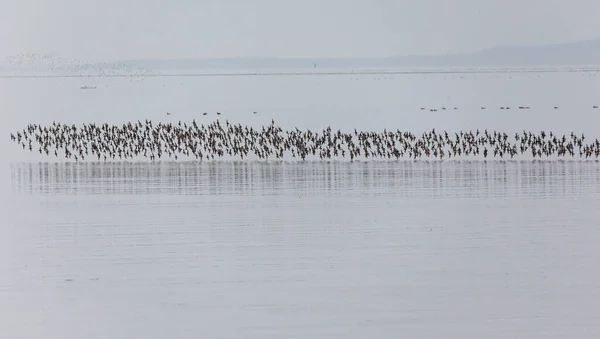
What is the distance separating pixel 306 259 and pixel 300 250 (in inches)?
36.6

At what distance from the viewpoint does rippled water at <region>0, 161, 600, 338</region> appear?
1503 cm

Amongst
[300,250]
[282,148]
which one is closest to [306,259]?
[300,250]

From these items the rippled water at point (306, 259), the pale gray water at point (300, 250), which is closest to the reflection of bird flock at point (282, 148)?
the pale gray water at point (300, 250)

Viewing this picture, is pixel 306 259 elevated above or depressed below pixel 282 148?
below

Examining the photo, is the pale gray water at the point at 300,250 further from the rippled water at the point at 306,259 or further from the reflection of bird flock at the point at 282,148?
the reflection of bird flock at the point at 282,148

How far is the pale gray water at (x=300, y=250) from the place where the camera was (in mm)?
15117

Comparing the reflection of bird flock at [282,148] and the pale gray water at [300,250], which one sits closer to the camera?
the pale gray water at [300,250]

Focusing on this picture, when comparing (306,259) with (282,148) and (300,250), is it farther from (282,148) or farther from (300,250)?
(282,148)

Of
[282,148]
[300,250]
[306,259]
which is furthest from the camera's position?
[282,148]

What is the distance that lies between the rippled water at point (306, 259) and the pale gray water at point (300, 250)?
4cm

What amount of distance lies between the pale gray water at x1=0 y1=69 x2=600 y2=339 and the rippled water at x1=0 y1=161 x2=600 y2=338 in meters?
0.04

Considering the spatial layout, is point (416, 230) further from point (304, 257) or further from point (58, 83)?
point (58, 83)

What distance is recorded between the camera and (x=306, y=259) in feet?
63.3

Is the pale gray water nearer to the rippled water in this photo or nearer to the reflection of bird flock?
the rippled water
